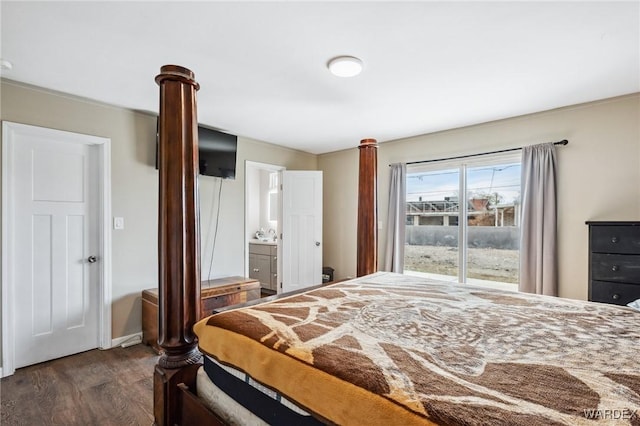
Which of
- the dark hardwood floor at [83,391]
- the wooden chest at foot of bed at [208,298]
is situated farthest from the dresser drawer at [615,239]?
the dark hardwood floor at [83,391]

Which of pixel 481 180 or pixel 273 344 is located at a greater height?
pixel 481 180

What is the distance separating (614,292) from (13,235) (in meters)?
4.89

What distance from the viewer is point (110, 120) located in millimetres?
3008

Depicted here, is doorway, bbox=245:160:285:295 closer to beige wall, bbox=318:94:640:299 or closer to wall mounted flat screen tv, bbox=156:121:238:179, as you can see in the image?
wall mounted flat screen tv, bbox=156:121:238:179

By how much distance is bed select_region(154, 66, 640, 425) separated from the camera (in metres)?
0.72

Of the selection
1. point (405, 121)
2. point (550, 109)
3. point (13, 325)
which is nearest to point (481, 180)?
point (550, 109)

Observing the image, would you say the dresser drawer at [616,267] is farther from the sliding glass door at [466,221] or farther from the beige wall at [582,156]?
the sliding glass door at [466,221]

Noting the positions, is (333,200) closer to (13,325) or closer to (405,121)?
(405,121)

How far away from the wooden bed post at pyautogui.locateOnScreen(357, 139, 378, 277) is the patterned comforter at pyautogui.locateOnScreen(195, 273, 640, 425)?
39.2 inches

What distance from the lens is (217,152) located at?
368cm

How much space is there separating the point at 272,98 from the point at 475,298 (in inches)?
93.2

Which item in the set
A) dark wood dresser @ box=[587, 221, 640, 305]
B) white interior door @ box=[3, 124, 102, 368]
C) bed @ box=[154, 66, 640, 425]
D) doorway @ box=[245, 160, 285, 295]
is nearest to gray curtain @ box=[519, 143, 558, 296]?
dark wood dresser @ box=[587, 221, 640, 305]

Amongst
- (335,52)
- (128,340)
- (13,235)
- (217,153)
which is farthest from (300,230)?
(13,235)

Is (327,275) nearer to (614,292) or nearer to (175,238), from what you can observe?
(614,292)
